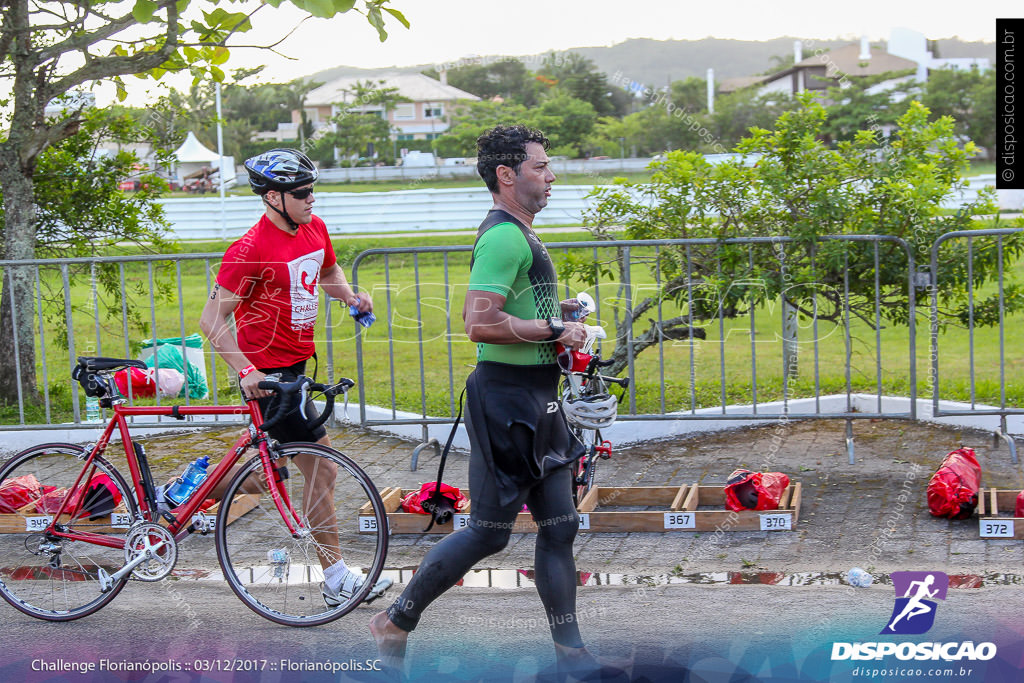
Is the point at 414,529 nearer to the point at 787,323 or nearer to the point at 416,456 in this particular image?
the point at 416,456

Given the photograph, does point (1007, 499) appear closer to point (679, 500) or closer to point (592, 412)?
point (679, 500)

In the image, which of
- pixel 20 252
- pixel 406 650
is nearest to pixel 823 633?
pixel 406 650

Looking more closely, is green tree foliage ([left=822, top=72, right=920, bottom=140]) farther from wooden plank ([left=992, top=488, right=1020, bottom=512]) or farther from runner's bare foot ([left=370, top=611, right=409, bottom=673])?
runner's bare foot ([left=370, top=611, right=409, bottom=673])

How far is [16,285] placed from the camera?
8758mm

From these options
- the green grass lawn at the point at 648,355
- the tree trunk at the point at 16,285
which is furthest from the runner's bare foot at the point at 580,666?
the tree trunk at the point at 16,285

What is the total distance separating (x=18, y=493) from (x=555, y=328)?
3655mm

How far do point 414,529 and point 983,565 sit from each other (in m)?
2.97

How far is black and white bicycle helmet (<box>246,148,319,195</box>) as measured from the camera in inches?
178

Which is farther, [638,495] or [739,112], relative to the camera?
[739,112]

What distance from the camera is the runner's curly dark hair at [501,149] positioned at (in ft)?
12.9

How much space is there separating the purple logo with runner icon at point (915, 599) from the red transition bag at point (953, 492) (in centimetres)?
77

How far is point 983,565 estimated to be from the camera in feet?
16.5

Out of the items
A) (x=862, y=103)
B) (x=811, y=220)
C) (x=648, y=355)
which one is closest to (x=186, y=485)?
(x=811, y=220)

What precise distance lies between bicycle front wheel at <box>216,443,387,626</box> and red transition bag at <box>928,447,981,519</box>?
10.1 ft
